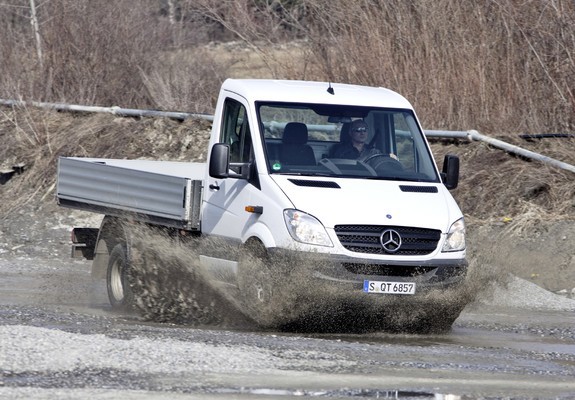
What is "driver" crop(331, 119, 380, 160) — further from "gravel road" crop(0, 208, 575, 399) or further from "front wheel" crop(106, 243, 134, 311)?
"front wheel" crop(106, 243, 134, 311)

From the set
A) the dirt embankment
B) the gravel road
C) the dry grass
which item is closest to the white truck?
the gravel road

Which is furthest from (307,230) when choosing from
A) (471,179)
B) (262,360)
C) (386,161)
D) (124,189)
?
(471,179)

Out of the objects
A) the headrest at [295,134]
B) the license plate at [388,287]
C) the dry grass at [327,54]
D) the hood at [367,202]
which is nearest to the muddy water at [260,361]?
the license plate at [388,287]

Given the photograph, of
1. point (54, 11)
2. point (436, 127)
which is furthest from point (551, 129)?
point (54, 11)

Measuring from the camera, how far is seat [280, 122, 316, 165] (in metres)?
10.8

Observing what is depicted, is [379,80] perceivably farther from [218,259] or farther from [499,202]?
[218,259]

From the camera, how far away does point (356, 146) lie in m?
11.1

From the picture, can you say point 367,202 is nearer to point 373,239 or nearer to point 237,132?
point 373,239

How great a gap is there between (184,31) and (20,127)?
6114 mm

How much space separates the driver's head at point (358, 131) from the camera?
11156mm

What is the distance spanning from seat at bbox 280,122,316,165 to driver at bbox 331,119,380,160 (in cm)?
26

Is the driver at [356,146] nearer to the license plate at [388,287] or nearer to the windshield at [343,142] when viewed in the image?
the windshield at [343,142]

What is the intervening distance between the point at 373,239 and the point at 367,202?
338 mm

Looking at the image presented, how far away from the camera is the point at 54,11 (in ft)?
78.9
